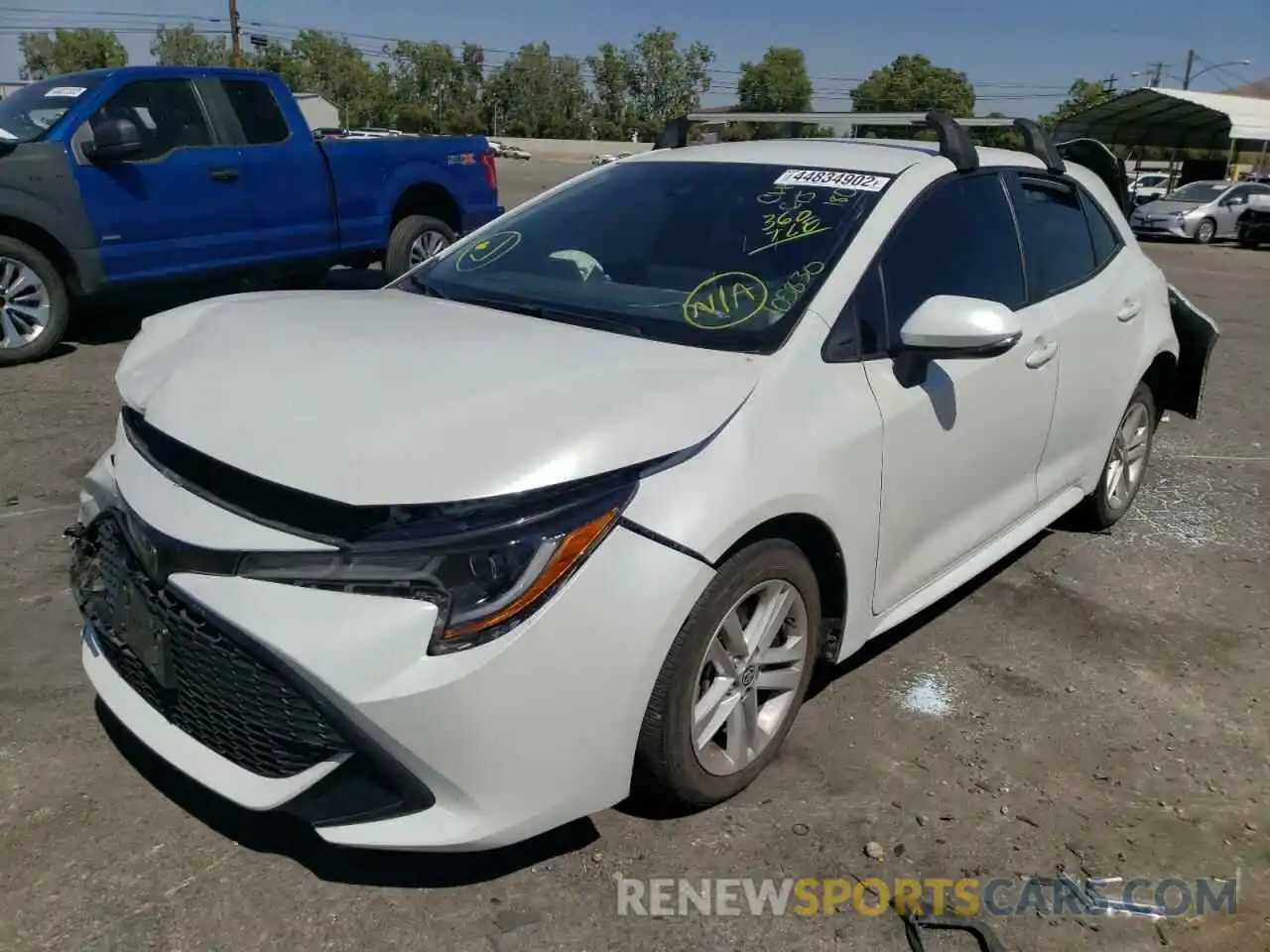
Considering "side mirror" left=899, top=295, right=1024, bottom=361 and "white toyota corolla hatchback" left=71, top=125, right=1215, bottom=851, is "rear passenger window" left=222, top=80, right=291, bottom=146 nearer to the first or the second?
"white toyota corolla hatchback" left=71, top=125, right=1215, bottom=851

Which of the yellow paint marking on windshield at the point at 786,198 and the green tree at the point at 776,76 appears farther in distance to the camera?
the green tree at the point at 776,76

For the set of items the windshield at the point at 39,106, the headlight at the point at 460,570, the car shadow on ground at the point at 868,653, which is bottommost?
the car shadow on ground at the point at 868,653

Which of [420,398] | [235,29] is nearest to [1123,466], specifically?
[420,398]

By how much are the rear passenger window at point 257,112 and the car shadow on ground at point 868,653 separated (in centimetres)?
623

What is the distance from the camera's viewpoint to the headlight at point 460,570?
82.4 inches

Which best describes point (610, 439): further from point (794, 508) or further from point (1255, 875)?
point (1255, 875)

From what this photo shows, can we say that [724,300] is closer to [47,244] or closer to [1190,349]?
[1190,349]

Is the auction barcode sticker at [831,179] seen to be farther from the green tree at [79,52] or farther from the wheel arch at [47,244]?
the green tree at [79,52]

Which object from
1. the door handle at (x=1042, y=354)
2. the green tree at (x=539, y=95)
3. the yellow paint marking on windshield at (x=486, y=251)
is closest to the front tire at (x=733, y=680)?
the door handle at (x=1042, y=354)

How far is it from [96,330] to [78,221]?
57.3 inches

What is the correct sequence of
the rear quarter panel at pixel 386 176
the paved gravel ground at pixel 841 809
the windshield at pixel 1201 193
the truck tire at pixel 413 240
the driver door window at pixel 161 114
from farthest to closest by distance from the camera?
the windshield at pixel 1201 193 → the truck tire at pixel 413 240 → the rear quarter panel at pixel 386 176 → the driver door window at pixel 161 114 → the paved gravel ground at pixel 841 809

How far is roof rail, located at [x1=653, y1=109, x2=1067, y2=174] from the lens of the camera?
354cm

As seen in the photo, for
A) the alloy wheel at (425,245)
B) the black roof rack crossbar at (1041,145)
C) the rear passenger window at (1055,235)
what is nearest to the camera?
the rear passenger window at (1055,235)

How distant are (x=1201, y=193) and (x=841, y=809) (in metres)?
26.0
